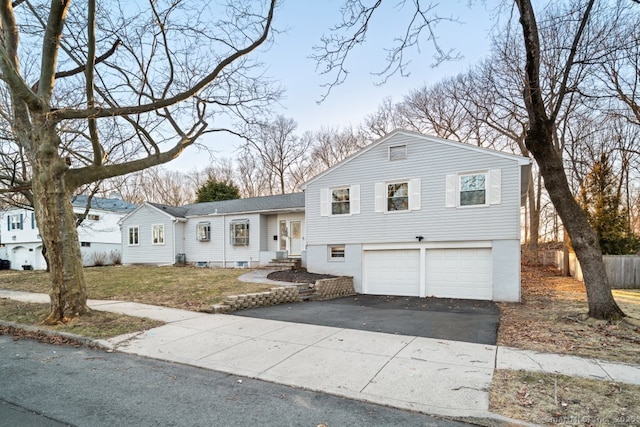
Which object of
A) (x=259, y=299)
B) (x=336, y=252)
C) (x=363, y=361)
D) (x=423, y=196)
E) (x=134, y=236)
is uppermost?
(x=423, y=196)

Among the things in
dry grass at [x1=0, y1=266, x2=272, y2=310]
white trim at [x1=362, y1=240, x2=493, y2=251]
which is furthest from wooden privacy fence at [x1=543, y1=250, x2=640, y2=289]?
dry grass at [x1=0, y1=266, x2=272, y2=310]

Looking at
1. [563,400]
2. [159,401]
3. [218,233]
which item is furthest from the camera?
[218,233]

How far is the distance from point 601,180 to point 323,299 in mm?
15362

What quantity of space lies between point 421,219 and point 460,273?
2.41 metres

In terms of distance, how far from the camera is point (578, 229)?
7.85 meters

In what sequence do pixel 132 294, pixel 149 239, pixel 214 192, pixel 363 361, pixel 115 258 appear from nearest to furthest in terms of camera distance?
pixel 363 361
pixel 132 294
pixel 149 239
pixel 115 258
pixel 214 192

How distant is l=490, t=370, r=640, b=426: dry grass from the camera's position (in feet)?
11.3

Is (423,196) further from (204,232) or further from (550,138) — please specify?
(204,232)

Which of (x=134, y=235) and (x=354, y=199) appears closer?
(x=354, y=199)

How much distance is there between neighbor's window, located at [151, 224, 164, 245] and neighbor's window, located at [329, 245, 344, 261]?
40.6ft

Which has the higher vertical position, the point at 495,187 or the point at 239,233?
the point at 495,187

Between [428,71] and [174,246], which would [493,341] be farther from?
[174,246]

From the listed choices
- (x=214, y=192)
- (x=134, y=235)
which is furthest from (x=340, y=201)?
(x=214, y=192)

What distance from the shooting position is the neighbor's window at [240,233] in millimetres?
19906
